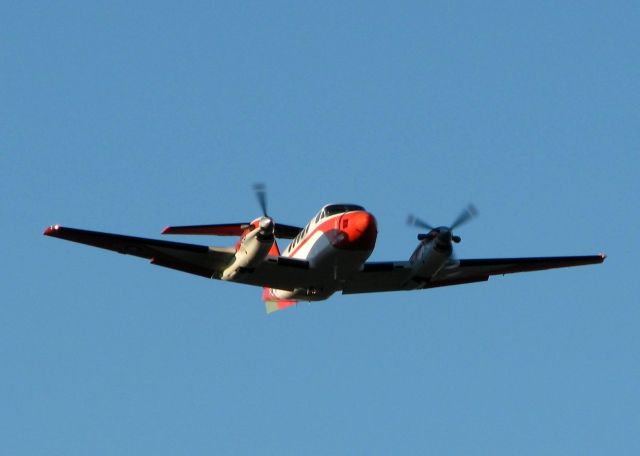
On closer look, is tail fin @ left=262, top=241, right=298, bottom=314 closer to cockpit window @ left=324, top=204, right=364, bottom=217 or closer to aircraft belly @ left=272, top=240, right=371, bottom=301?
aircraft belly @ left=272, top=240, right=371, bottom=301

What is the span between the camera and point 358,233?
33.9 m

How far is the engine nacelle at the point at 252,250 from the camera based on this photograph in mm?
34344

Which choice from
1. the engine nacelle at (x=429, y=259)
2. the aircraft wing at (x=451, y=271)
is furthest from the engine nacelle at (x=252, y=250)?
the engine nacelle at (x=429, y=259)

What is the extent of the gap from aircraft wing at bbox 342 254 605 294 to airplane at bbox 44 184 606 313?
0.10ft

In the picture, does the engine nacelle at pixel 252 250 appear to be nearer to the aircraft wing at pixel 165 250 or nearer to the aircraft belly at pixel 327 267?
the aircraft wing at pixel 165 250

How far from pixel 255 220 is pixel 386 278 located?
5139mm

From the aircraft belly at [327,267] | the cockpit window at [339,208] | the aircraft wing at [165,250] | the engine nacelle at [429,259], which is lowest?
the aircraft belly at [327,267]

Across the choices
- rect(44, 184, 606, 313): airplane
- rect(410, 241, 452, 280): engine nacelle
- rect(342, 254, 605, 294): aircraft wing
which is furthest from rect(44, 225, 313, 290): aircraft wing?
rect(410, 241, 452, 280): engine nacelle

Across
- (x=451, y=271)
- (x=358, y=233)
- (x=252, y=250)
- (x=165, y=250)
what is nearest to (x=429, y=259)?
(x=451, y=271)

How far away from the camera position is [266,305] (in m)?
39.7

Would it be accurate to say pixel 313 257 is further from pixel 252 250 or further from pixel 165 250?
pixel 165 250

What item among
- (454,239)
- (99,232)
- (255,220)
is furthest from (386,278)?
(99,232)

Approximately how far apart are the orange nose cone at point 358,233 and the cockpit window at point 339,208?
84 cm

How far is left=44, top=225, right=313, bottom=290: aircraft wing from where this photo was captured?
114 ft
